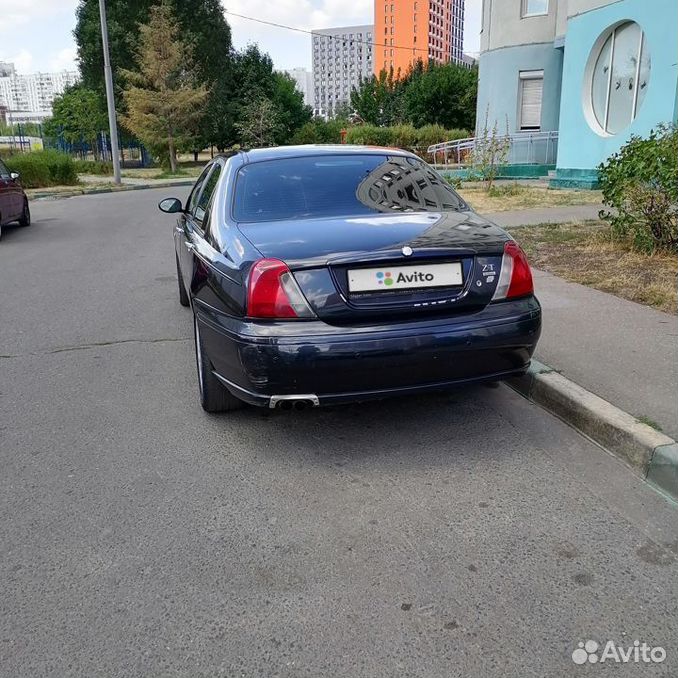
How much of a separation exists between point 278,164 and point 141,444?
2001mm

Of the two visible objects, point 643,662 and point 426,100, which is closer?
point 643,662

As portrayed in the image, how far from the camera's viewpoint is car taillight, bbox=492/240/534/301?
3.60 m

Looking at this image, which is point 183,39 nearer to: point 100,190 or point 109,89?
point 109,89

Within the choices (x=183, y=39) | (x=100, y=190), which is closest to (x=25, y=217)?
(x=100, y=190)

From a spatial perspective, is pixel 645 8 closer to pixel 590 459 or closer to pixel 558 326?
pixel 558 326

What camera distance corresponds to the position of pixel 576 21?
53.8ft

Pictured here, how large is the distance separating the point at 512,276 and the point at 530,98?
22453 mm

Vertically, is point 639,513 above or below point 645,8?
below

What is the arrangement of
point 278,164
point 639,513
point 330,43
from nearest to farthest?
point 639,513
point 278,164
point 330,43

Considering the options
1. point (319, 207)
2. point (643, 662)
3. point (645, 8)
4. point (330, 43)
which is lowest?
point (643, 662)

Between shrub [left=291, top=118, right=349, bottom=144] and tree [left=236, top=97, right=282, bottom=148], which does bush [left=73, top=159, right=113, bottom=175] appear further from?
shrub [left=291, top=118, right=349, bottom=144]

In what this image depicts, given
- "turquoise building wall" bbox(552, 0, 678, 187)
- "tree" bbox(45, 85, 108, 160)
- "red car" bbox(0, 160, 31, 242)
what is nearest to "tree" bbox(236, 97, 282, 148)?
"tree" bbox(45, 85, 108, 160)

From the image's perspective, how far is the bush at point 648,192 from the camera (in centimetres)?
753

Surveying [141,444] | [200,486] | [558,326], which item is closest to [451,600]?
[200,486]
